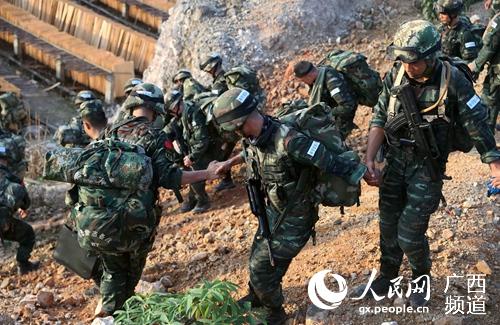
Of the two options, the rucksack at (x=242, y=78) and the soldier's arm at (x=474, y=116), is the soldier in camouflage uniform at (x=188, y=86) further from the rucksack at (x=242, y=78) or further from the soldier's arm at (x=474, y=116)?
the soldier's arm at (x=474, y=116)

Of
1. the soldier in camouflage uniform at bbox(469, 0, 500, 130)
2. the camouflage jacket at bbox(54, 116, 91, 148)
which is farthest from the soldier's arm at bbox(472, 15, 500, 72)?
the camouflage jacket at bbox(54, 116, 91, 148)

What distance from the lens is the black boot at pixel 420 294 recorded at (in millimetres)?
4227

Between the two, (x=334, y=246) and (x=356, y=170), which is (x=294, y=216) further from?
(x=334, y=246)

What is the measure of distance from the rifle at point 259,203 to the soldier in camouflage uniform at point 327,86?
1.71 metres

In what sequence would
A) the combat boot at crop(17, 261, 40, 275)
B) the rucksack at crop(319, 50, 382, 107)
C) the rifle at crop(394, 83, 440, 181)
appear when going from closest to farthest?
the rifle at crop(394, 83, 440, 181), the rucksack at crop(319, 50, 382, 107), the combat boot at crop(17, 261, 40, 275)

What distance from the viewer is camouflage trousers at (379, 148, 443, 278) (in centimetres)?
390

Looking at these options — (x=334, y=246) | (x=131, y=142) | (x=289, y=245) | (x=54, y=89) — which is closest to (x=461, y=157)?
(x=334, y=246)

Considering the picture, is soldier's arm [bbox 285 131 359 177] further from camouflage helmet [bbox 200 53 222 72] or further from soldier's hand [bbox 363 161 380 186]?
camouflage helmet [bbox 200 53 222 72]

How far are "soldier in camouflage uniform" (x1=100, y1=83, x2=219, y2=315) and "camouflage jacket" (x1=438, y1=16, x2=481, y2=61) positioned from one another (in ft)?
12.0

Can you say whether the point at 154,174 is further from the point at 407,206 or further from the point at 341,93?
the point at 341,93

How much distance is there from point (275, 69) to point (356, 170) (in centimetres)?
546

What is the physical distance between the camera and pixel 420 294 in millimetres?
4258

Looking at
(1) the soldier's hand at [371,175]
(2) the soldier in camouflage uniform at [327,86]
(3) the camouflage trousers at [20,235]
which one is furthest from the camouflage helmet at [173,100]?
(1) the soldier's hand at [371,175]

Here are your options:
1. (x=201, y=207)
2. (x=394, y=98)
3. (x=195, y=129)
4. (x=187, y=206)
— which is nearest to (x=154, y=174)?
(x=394, y=98)
